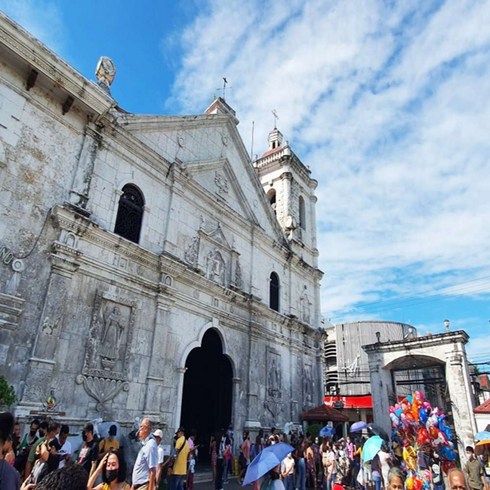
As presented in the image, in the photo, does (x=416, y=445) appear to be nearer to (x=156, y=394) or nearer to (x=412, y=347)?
(x=156, y=394)

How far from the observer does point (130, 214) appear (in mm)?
12094

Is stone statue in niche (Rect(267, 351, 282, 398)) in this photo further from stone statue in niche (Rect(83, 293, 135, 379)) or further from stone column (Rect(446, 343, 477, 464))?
stone column (Rect(446, 343, 477, 464))

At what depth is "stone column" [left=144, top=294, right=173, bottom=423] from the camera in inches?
421

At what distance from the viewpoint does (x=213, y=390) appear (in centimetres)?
1509

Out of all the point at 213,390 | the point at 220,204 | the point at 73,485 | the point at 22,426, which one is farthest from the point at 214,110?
the point at 73,485

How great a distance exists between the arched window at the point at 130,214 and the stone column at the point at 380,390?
49.0 ft

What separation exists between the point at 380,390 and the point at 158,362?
13682 millimetres

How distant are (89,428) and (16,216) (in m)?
5.12

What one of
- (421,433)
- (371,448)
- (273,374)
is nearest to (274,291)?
(273,374)

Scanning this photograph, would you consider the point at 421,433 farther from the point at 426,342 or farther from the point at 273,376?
the point at 426,342

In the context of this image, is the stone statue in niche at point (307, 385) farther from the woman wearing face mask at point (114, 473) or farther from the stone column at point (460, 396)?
the woman wearing face mask at point (114, 473)

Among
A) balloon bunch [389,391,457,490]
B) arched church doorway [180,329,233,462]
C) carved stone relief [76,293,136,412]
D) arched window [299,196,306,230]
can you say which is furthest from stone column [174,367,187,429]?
arched window [299,196,306,230]

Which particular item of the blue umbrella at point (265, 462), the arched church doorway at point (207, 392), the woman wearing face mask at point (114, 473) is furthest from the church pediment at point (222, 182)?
the woman wearing face mask at point (114, 473)

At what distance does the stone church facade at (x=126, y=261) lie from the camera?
29.3 ft
